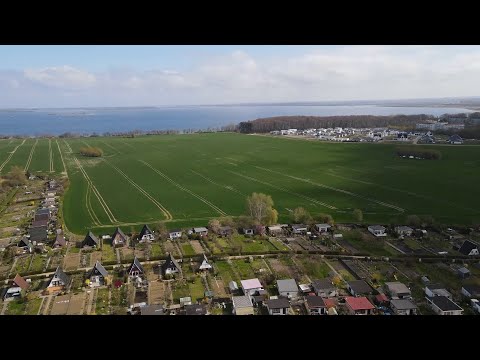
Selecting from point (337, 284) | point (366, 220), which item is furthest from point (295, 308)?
point (366, 220)

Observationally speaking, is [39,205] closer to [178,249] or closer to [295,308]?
[178,249]

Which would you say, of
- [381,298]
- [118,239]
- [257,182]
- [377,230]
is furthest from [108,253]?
[257,182]

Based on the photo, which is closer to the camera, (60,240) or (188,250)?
(188,250)

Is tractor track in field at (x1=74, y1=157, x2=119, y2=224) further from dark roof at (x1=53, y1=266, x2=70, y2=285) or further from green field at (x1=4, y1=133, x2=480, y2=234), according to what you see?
dark roof at (x1=53, y1=266, x2=70, y2=285)

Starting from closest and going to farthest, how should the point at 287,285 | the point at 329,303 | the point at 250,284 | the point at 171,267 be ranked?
the point at 329,303 < the point at 287,285 < the point at 250,284 < the point at 171,267

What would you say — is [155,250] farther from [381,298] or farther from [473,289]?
[473,289]
